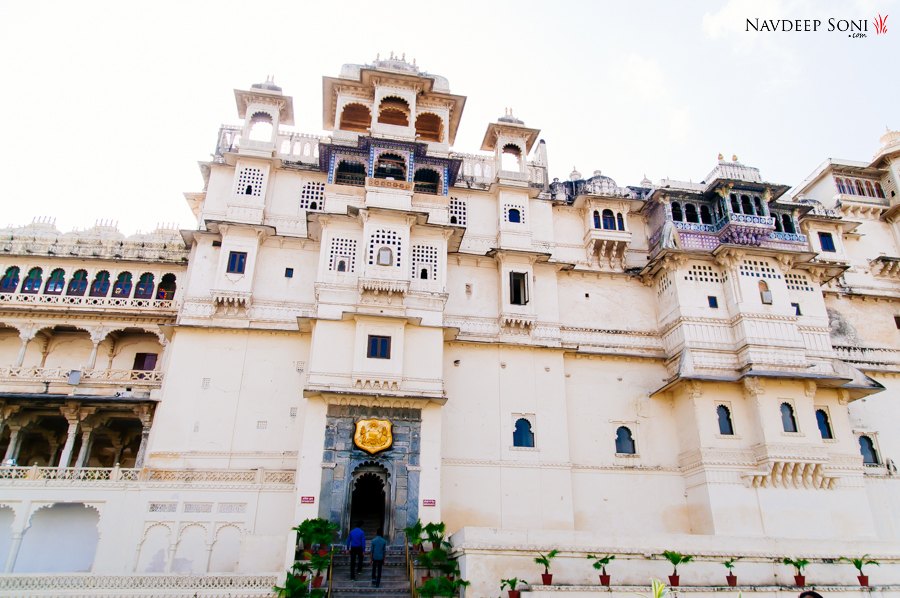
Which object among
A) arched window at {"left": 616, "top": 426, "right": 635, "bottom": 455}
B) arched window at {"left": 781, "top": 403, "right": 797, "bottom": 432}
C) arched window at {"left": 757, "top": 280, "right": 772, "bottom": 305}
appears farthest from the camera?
arched window at {"left": 757, "top": 280, "right": 772, "bottom": 305}

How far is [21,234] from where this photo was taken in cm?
2805

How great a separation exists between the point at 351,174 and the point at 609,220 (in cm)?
1194

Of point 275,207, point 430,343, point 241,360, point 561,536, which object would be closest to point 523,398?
point 430,343

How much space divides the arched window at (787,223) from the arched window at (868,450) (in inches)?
379

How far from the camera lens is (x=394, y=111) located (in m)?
30.6

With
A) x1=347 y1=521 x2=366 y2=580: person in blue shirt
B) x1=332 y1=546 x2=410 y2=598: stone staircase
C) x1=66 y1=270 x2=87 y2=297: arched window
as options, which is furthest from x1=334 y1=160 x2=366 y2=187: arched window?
x1=347 y1=521 x2=366 y2=580: person in blue shirt

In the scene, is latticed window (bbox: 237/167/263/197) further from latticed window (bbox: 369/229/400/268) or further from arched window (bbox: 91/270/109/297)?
arched window (bbox: 91/270/109/297)

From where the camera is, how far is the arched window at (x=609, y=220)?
28.9 m

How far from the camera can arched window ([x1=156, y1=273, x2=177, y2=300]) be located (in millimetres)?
26984

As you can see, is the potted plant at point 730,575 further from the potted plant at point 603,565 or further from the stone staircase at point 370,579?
the stone staircase at point 370,579

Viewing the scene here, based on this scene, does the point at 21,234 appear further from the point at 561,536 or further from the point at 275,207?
the point at 561,536

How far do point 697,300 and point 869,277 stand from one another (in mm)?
11789

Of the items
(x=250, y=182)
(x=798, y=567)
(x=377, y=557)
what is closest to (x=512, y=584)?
(x=377, y=557)

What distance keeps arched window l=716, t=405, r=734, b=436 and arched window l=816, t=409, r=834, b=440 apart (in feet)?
12.9
